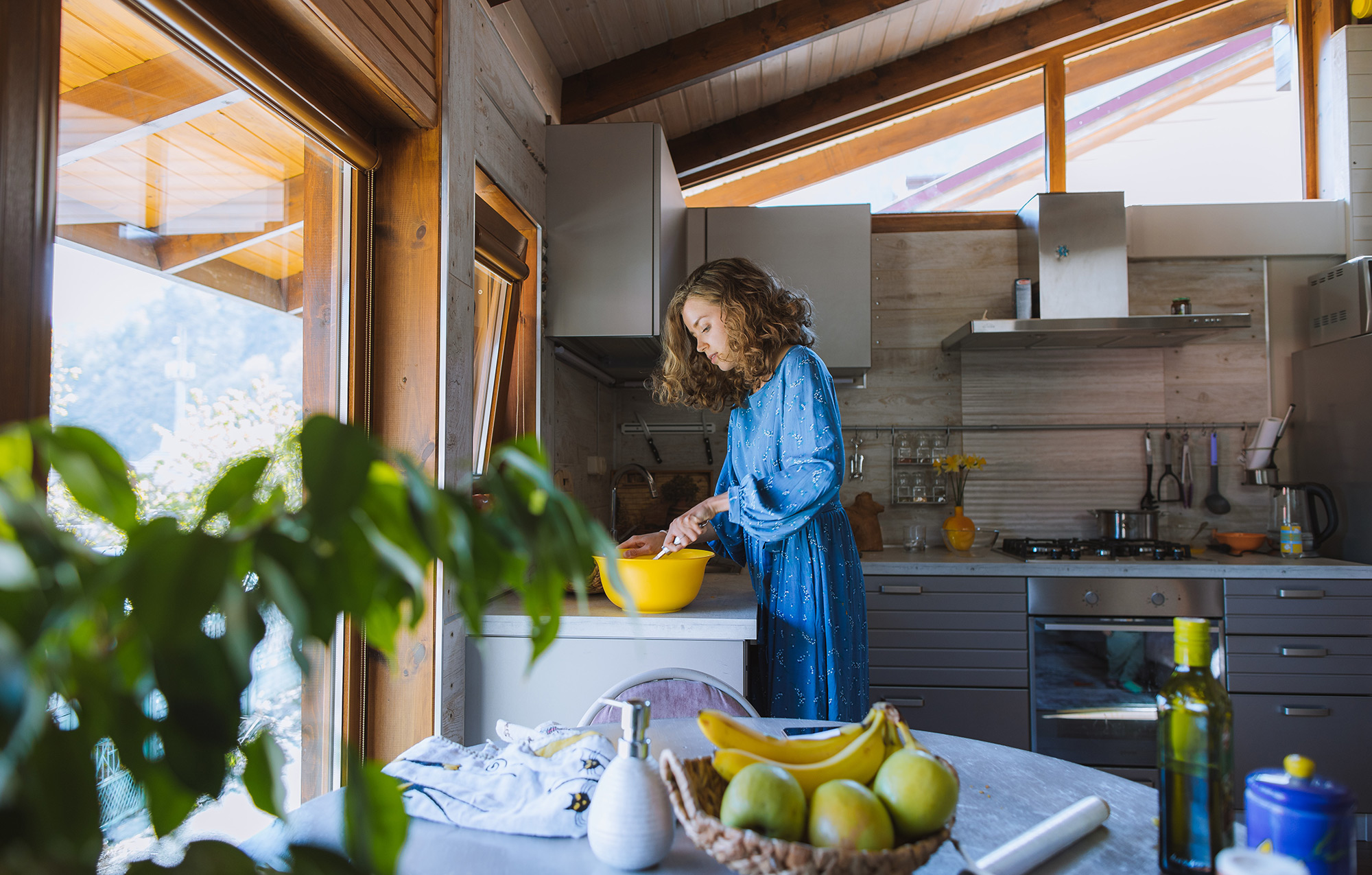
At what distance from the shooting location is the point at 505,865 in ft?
2.48

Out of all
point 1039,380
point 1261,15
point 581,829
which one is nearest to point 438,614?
point 581,829

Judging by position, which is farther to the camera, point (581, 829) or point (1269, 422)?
point (1269, 422)

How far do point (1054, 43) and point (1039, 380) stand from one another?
1561 millimetres

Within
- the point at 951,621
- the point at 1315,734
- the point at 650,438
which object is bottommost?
the point at 1315,734

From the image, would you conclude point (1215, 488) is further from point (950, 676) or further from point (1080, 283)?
point (950, 676)

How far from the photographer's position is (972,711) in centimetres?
270

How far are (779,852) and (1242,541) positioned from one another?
3291 mm

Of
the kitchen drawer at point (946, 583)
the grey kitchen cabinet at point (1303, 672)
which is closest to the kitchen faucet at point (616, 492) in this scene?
the kitchen drawer at point (946, 583)

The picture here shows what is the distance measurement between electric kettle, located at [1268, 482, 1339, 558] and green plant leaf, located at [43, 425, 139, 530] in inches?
142

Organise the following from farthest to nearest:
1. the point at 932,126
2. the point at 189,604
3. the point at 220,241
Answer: the point at 932,126 → the point at 220,241 → the point at 189,604

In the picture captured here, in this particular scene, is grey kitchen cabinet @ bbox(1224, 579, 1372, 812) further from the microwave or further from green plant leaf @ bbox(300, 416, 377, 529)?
green plant leaf @ bbox(300, 416, 377, 529)

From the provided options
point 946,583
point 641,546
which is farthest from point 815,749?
point 946,583

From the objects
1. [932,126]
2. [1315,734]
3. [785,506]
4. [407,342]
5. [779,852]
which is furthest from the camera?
[932,126]

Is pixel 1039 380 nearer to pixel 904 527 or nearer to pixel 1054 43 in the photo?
pixel 904 527
